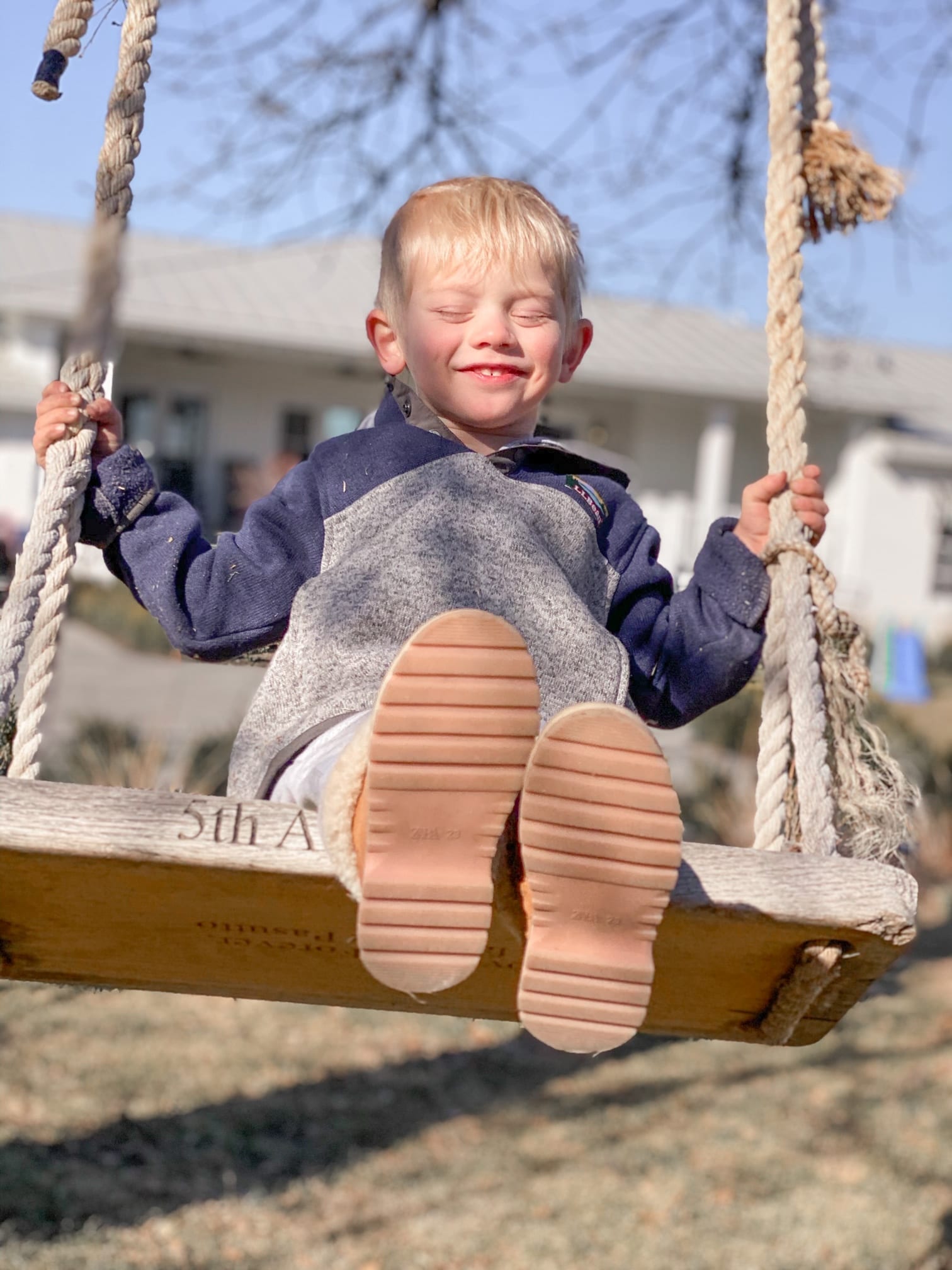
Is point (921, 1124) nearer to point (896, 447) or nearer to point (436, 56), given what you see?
point (436, 56)

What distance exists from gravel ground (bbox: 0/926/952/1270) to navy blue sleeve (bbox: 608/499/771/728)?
2.22 meters

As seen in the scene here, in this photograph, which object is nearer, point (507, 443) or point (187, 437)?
point (507, 443)

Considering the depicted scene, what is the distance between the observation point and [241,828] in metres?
1.55

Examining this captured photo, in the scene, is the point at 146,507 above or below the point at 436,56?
below

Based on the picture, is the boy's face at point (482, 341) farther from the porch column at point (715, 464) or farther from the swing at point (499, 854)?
the porch column at point (715, 464)

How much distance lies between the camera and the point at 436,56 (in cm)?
521

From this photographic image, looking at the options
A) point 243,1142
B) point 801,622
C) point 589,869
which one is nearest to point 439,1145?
point 243,1142

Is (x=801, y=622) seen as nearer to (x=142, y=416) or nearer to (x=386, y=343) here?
(x=386, y=343)

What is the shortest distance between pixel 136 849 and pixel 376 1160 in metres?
3.24

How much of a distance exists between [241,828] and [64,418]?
86 centimetres

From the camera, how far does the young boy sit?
58.1 inches

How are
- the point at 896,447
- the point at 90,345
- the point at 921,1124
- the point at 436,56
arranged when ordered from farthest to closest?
1. the point at 896,447
2. the point at 436,56
3. the point at 921,1124
4. the point at 90,345

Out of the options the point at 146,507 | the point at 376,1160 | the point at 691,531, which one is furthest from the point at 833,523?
the point at 146,507

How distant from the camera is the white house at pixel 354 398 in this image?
50.5ft
